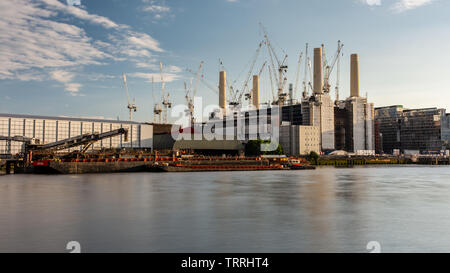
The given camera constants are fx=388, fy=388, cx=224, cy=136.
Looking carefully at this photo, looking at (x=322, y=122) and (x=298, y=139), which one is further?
(x=322, y=122)

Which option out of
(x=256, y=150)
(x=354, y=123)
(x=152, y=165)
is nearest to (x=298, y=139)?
(x=256, y=150)

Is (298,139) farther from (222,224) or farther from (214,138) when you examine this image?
(222,224)

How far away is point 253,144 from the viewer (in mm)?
137500

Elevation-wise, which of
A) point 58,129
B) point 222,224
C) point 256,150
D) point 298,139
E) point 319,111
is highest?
point 319,111

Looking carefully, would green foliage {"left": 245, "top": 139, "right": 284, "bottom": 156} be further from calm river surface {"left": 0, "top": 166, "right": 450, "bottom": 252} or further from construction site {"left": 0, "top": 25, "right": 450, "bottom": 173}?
calm river surface {"left": 0, "top": 166, "right": 450, "bottom": 252}

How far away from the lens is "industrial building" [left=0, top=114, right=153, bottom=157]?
104m

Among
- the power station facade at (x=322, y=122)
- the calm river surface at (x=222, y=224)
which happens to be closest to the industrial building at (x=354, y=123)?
the power station facade at (x=322, y=122)

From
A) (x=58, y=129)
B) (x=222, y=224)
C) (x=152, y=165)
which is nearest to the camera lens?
(x=222, y=224)

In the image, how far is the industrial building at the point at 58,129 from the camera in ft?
343

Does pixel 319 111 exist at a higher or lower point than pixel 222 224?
higher

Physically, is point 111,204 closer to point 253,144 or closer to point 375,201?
point 375,201

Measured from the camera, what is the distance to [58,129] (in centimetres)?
11612

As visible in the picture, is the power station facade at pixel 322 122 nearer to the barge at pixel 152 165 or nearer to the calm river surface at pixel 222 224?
the barge at pixel 152 165
